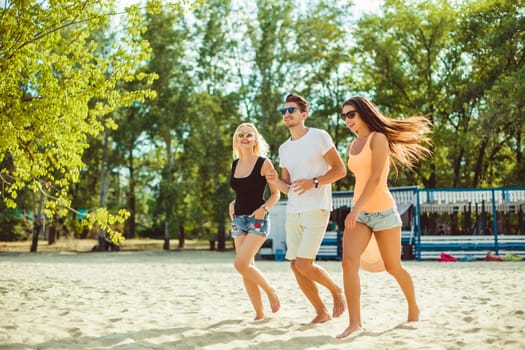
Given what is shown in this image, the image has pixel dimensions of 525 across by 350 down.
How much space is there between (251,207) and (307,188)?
70 cm

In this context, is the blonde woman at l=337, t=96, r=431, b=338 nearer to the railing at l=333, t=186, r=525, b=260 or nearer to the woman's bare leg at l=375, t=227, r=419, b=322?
the woman's bare leg at l=375, t=227, r=419, b=322

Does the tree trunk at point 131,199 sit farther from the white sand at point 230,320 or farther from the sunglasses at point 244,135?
the sunglasses at point 244,135

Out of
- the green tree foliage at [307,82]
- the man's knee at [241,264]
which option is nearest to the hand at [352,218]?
the man's knee at [241,264]

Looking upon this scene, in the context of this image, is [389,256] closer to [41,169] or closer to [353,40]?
[41,169]

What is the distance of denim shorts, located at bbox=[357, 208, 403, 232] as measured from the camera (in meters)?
4.63

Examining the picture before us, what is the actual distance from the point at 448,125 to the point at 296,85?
926cm

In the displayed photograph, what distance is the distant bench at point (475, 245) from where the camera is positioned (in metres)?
19.9

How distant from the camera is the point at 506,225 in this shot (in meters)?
30.1

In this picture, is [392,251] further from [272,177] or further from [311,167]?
[272,177]

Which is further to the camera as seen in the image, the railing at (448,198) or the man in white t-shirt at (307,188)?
the railing at (448,198)

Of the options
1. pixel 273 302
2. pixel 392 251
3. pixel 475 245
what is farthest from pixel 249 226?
pixel 475 245

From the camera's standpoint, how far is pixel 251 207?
523 centimetres

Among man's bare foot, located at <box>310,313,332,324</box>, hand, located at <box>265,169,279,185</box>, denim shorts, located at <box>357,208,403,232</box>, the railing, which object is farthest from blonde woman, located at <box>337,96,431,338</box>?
the railing

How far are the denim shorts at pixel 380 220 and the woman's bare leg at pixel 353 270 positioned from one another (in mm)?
88
